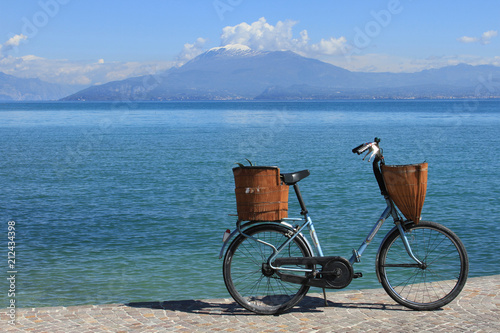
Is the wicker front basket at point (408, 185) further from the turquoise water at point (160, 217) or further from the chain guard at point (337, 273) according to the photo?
the turquoise water at point (160, 217)

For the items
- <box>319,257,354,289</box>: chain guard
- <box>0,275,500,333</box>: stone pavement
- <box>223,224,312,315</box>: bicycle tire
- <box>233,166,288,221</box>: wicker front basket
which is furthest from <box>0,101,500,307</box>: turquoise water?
<box>233,166,288,221</box>: wicker front basket

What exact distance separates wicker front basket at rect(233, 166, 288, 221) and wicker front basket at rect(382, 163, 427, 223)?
3.09 feet

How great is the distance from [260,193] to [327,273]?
1.00 meters

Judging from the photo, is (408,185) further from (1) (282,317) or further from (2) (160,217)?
(2) (160,217)

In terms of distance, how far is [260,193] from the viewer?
17.9ft

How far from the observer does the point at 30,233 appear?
1306 cm

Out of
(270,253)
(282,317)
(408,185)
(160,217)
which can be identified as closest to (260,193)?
(270,253)

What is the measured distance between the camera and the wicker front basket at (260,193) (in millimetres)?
5430

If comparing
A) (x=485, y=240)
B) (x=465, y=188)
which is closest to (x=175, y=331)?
(x=485, y=240)

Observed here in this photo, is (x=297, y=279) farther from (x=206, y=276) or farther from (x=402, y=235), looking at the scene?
(x=206, y=276)

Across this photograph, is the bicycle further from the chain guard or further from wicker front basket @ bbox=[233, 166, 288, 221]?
wicker front basket @ bbox=[233, 166, 288, 221]

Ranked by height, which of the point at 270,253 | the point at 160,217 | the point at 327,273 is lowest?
the point at 160,217

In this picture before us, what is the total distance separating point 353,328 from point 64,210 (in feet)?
39.8

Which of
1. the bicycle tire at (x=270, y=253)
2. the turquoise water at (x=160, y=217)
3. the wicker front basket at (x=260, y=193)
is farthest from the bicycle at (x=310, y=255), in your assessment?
the turquoise water at (x=160, y=217)
